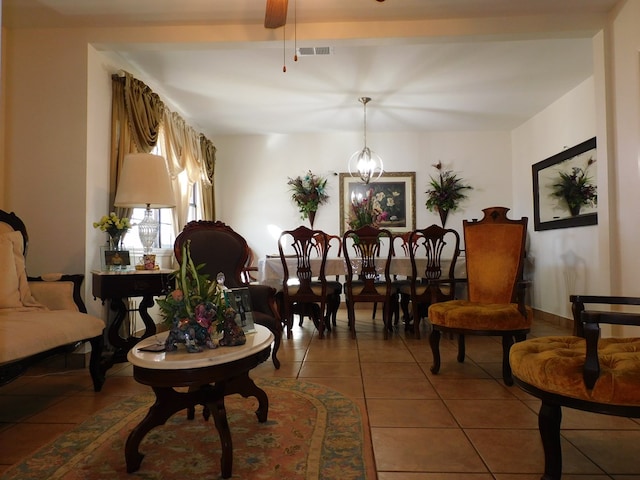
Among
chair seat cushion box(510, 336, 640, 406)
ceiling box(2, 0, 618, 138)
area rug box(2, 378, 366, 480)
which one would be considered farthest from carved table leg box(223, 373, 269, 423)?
ceiling box(2, 0, 618, 138)

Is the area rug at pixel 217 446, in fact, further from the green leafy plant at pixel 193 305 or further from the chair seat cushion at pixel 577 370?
the chair seat cushion at pixel 577 370

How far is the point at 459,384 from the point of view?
8.79ft

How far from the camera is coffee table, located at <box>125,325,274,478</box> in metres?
1.54

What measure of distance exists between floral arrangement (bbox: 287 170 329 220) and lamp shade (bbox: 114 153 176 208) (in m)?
3.22

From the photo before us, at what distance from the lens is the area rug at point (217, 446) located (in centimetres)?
162

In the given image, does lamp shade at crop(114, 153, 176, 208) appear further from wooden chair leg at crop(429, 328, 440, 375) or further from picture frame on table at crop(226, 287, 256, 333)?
wooden chair leg at crop(429, 328, 440, 375)

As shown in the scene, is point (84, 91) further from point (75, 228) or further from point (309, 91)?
point (309, 91)

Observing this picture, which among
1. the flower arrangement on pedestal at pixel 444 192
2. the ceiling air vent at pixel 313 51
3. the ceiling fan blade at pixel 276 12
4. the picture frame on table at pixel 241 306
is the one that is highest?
the ceiling air vent at pixel 313 51

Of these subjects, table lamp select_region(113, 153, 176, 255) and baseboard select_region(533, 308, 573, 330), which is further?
baseboard select_region(533, 308, 573, 330)

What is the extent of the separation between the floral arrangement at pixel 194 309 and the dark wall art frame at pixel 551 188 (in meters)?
3.94

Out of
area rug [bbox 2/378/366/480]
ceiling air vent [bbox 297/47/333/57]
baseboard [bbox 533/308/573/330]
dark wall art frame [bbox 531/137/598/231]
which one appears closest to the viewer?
area rug [bbox 2/378/366/480]

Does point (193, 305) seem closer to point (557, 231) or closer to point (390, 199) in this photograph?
Answer: point (557, 231)

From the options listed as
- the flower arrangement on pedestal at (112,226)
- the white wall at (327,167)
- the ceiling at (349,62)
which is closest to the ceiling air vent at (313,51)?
the ceiling at (349,62)

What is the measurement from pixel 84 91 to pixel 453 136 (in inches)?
196
